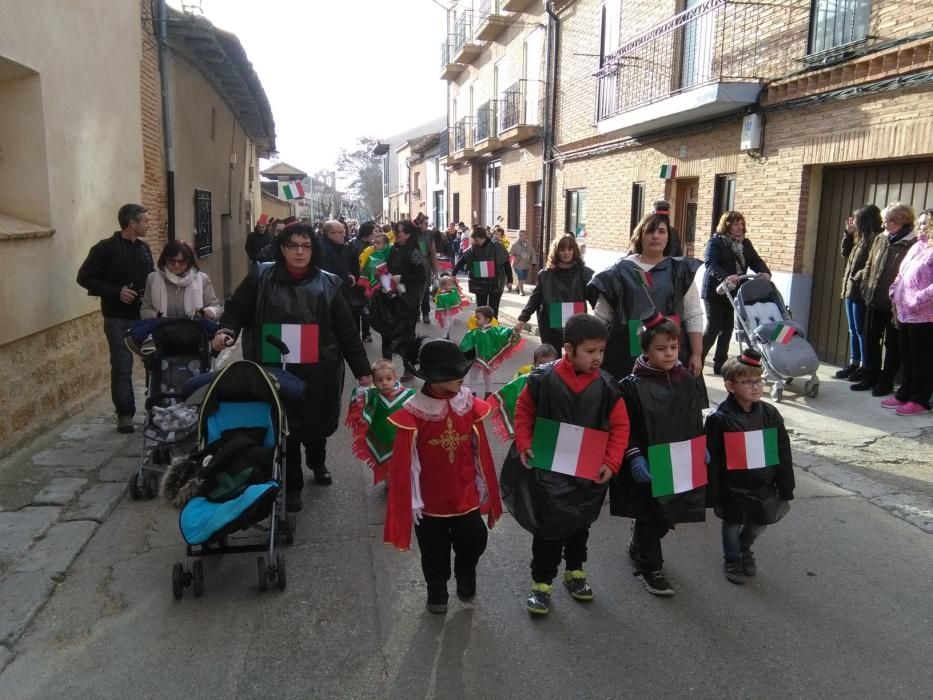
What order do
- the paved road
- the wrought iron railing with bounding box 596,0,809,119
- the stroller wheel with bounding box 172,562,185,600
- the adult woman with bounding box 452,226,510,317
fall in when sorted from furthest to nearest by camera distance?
the adult woman with bounding box 452,226,510,317 → the wrought iron railing with bounding box 596,0,809,119 → the stroller wheel with bounding box 172,562,185,600 → the paved road

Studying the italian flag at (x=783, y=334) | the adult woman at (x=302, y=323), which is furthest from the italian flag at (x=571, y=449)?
the italian flag at (x=783, y=334)

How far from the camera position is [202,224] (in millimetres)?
12922

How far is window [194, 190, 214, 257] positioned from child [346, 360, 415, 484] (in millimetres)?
8415

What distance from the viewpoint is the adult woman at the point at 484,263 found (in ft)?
33.8

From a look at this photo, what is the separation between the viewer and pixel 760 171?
1027cm

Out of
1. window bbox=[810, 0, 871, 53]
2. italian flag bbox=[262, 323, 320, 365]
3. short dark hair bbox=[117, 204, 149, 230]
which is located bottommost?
italian flag bbox=[262, 323, 320, 365]

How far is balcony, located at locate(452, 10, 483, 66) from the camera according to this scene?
83.6 ft

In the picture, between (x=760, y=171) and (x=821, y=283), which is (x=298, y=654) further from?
(x=760, y=171)

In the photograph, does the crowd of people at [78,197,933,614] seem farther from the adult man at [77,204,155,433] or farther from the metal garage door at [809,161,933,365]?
the metal garage door at [809,161,933,365]

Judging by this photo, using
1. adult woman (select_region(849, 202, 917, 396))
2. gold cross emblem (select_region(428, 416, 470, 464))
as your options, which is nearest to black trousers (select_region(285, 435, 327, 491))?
gold cross emblem (select_region(428, 416, 470, 464))

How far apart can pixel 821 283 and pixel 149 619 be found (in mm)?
8811

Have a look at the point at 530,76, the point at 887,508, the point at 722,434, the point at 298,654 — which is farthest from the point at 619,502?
the point at 530,76

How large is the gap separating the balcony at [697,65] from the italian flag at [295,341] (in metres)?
7.95

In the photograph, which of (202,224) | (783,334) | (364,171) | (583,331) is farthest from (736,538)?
(364,171)
